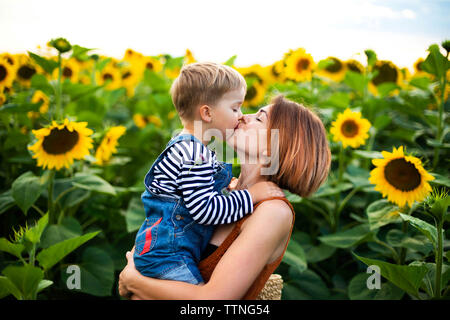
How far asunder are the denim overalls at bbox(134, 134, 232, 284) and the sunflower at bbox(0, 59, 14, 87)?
208cm

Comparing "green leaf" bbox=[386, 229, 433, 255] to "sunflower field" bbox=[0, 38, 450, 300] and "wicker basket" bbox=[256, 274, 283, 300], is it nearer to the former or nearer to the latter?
"sunflower field" bbox=[0, 38, 450, 300]

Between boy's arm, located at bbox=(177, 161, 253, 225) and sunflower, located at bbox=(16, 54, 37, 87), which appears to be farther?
sunflower, located at bbox=(16, 54, 37, 87)

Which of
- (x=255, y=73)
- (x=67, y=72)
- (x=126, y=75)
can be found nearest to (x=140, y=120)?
(x=67, y=72)

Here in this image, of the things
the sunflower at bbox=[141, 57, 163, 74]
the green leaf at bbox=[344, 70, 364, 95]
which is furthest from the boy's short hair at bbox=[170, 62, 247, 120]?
the sunflower at bbox=[141, 57, 163, 74]

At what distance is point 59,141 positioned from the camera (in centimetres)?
220

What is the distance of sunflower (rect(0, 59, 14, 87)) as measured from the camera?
10.1 feet

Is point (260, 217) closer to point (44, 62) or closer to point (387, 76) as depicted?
point (44, 62)

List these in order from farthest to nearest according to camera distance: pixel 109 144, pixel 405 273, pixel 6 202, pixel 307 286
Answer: pixel 109 144
pixel 307 286
pixel 6 202
pixel 405 273

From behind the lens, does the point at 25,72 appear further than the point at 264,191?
Yes

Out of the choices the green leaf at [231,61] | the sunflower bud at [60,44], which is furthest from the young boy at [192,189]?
the green leaf at [231,61]

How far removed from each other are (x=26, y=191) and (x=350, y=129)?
1.78 metres

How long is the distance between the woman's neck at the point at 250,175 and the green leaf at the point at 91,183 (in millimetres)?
880

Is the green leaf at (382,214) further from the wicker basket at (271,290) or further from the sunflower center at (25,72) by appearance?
the sunflower center at (25,72)

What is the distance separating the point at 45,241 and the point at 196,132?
1115 millimetres
